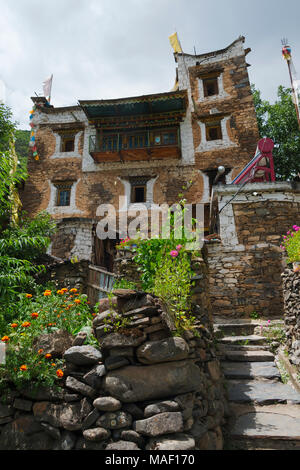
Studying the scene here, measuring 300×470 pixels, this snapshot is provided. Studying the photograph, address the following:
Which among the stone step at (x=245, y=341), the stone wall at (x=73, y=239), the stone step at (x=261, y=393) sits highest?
the stone wall at (x=73, y=239)

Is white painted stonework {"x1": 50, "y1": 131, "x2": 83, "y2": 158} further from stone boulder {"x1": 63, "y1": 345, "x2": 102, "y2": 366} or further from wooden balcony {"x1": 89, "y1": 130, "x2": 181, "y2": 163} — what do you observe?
stone boulder {"x1": 63, "y1": 345, "x2": 102, "y2": 366}

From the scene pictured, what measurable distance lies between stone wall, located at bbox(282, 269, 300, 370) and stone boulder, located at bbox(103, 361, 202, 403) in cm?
327

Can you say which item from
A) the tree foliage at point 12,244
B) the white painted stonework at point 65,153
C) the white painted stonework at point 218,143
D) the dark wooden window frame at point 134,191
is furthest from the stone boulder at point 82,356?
the white painted stonework at point 65,153

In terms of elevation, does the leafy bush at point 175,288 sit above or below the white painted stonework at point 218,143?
below

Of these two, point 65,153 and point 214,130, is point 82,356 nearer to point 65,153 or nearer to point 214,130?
point 214,130

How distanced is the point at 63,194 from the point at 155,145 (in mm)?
6215

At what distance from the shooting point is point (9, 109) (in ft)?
36.7

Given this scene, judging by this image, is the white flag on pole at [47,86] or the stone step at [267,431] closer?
the stone step at [267,431]

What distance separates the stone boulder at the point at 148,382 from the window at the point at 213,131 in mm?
15390

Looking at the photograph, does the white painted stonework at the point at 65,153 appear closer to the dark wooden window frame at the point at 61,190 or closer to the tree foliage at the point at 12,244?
the dark wooden window frame at the point at 61,190

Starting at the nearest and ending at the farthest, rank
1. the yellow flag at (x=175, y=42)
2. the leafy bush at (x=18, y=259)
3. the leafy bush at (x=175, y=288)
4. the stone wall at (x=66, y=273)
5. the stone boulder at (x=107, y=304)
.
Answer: the stone boulder at (x=107, y=304)
the leafy bush at (x=175, y=288)
the leafy bush at (x=18, y=259)
the stone wall at (x=66, y=273)
the yellow flag at (x=175, y=42)

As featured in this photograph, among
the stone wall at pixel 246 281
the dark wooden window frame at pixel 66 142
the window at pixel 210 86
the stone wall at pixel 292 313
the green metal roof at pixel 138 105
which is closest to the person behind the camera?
the stone wall at pixel 292 313

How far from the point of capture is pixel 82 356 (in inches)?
107

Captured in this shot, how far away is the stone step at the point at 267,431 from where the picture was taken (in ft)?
11.2
